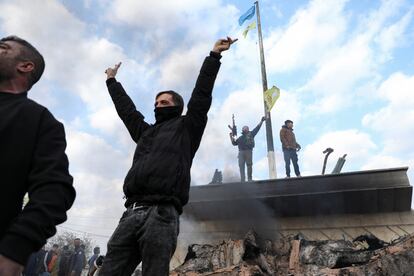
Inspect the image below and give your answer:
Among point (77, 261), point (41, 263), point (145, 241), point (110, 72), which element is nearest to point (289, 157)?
point (77, 261)

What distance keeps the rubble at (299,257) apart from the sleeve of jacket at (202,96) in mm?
4535

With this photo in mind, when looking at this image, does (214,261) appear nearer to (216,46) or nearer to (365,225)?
(365,225)

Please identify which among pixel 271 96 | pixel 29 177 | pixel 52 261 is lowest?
pixel 29 177

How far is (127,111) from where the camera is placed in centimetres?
326

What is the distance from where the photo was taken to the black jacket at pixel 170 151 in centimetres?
260

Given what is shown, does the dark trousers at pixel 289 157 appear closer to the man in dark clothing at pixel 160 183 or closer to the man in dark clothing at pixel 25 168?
the man in dark clothing at pixel 160 183

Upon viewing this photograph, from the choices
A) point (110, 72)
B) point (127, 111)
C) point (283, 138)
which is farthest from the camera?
point (283, 138)

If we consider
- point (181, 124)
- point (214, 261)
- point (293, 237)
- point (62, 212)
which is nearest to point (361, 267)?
point (293, 237)

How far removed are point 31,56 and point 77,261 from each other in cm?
967

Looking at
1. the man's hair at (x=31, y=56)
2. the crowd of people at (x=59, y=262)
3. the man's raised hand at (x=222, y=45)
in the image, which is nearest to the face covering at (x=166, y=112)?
the man's raised hand at (x=222, y=45)

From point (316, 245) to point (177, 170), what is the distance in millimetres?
5488

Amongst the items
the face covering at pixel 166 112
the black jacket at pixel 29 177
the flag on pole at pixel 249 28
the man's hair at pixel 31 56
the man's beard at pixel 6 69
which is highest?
the flag on pole at pixel 249 28

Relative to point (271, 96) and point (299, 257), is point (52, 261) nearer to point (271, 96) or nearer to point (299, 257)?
point (299, 257)

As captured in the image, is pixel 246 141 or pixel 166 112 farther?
pixel 246 141
